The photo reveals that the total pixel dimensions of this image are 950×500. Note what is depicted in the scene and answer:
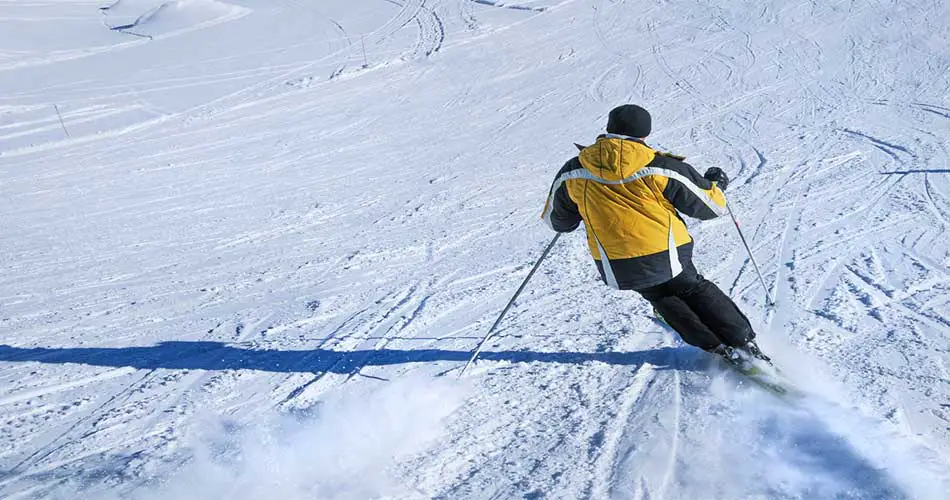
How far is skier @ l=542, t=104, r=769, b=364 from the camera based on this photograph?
3.86m

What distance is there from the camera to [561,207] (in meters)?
4.32

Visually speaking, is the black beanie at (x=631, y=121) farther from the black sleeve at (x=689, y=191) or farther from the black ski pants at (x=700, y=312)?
the black ski pants at (x=700, y=312)

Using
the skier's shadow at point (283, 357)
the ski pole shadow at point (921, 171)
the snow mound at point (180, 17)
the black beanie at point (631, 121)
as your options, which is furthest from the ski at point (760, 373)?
the snow mound at point (180, 17)

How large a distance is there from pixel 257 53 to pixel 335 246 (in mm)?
10295

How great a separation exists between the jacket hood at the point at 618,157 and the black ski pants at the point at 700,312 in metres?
0.72

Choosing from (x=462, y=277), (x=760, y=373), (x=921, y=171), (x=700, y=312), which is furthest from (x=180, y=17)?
(x=760, y=373)

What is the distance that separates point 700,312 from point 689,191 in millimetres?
768

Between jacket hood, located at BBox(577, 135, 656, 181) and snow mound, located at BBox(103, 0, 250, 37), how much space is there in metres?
17.6

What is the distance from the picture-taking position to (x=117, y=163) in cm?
1060

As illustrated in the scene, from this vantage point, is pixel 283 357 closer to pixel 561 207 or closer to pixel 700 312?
pixel 561 207

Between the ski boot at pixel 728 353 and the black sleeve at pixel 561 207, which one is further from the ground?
the black sleeve at pixel 561 207

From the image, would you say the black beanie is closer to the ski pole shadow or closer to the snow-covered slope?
the snow-covered slope

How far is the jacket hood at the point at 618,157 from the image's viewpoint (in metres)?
3.81

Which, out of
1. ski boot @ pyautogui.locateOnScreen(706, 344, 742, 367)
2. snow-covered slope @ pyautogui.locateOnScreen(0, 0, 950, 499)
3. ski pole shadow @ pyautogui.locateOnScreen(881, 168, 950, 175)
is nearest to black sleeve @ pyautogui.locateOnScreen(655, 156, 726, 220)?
ski boot @ pyautogui.locateOnScreen(706, 344, 742, 367)
